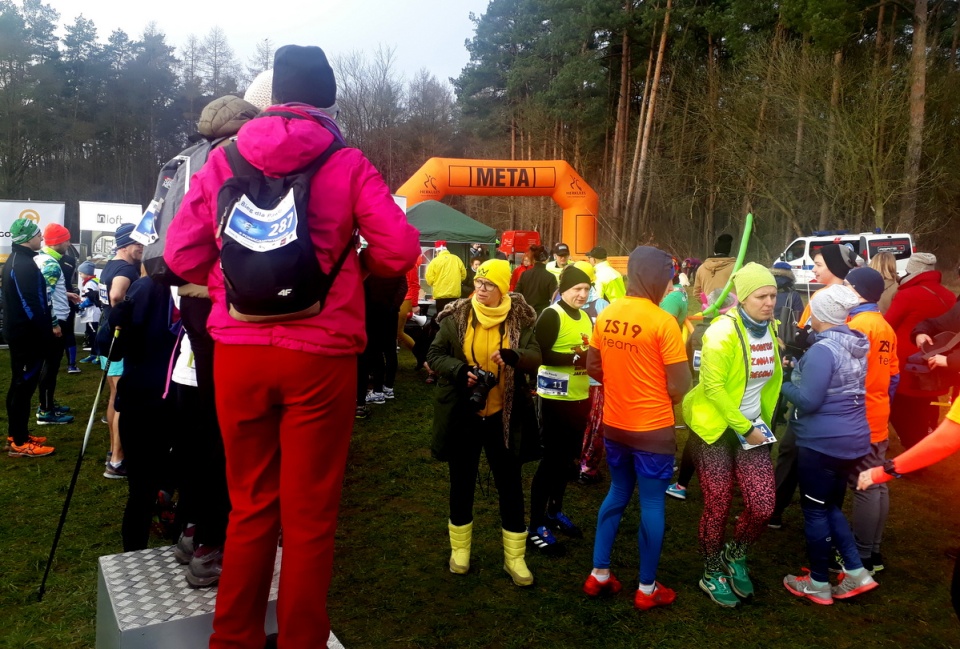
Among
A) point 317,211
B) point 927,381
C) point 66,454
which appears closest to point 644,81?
point 927,381

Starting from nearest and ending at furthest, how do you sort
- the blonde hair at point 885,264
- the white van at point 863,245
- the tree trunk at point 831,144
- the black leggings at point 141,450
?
the black leggings at point 141,450 → the blonde hair at point 885,264 → the white van at point 863,245 → the tree trunk at point 831,144

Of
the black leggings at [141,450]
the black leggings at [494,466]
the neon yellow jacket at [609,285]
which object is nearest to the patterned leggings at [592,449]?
the neon yellow jacket at [609,285]

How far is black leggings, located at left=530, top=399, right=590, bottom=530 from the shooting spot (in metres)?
4.28

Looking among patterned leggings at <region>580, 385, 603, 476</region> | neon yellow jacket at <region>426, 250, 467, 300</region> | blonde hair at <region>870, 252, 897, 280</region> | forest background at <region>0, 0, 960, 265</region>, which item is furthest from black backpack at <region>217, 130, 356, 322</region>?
forest background at <region>0, 0, 960, 265</region>

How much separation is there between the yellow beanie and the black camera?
52cm

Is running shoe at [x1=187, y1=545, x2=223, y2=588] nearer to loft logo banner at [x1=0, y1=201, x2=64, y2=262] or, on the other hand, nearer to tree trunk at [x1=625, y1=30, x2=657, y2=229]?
loft logo banner at [x1=0, y1=201, x2=64, y2=262]

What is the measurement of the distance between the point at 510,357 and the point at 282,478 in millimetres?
1952

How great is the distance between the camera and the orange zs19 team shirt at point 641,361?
3.35 m

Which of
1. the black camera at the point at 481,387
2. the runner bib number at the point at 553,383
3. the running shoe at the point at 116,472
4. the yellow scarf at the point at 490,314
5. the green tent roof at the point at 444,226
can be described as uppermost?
the green tent roof at the point at 444,226

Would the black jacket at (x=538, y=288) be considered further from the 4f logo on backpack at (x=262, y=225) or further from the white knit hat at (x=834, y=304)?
the 4f logo on backpack at (x=262, y=225)

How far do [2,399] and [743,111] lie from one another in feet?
79.5

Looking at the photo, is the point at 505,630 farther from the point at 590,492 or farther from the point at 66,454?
the point at 66,454

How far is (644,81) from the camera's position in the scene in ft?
102

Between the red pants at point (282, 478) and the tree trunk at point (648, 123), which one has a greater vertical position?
the tree trunk at point (648, 123)
